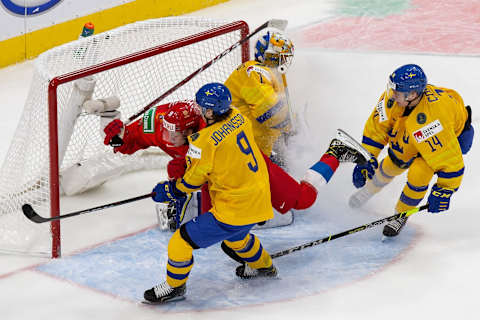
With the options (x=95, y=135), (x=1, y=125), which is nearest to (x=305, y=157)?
(x=95, y=135)

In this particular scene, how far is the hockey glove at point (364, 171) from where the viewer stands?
145 inches

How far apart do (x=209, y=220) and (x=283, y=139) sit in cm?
122

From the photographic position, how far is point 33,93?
3.80m

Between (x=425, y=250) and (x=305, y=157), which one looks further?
(x=305, y=157)

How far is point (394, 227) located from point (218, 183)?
109 centimetres

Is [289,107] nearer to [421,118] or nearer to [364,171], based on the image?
[364,171]

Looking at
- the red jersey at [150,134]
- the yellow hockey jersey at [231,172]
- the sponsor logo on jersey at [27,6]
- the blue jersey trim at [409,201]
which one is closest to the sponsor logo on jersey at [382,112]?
the blue jersey trim at [409,201]

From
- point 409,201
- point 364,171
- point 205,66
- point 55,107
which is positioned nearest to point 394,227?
point 409,201

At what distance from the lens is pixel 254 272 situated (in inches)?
138

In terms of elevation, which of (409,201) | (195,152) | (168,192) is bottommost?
(409,201)

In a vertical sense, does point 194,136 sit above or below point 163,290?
above

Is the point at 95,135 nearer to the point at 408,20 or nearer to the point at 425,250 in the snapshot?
the point at 425,250

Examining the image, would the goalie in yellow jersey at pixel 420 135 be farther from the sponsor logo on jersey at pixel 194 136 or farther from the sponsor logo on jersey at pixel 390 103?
the sponsor logo on jersey at pixel 194 136

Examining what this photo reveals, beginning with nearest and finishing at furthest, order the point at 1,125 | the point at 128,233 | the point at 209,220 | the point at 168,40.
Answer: the point at 209,220, the point at 128,233, the point at 168,40, the point at 1,125
